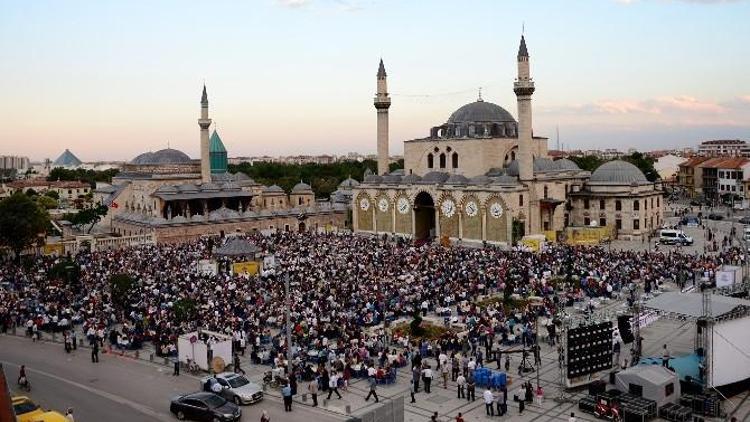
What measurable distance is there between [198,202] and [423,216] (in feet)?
65.2

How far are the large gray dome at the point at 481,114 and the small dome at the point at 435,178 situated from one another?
8560 millimetres

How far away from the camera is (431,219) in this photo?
49.8 metres

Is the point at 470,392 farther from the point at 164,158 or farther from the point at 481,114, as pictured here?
the point at 164,158

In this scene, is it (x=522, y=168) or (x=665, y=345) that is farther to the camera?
(x=522, y=168)

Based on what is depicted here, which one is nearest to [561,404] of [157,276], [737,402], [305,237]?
[737,402]

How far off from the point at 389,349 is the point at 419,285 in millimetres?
7830

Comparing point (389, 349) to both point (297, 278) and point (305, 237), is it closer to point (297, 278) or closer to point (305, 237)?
point (297, 278)

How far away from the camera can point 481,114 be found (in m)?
55.5

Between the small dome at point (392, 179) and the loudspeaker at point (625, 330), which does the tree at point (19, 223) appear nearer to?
the small dome at point (392, 179)

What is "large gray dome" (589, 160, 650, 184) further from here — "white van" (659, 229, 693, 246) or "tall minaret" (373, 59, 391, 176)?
"tall minaret" (373, 59, 391, 176)

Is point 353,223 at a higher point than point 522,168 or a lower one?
lower

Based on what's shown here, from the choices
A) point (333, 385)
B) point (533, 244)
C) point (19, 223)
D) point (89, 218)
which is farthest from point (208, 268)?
point (89, 218)

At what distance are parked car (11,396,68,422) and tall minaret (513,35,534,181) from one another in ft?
115

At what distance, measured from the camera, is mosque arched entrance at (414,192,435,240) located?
1898 inches
